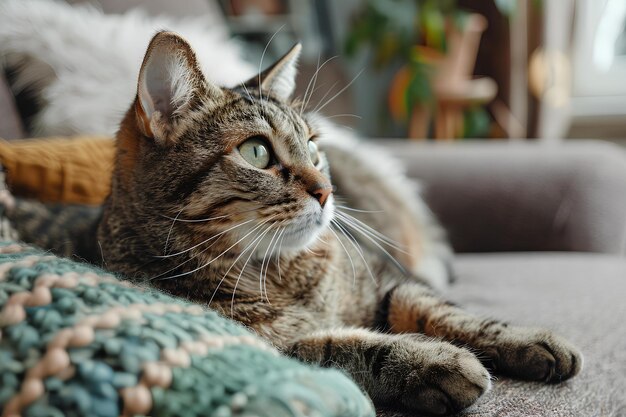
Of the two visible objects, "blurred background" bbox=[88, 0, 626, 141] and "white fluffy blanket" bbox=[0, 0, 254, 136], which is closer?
"white fluffy blanket" bbox=[0, 0, 254, 136]

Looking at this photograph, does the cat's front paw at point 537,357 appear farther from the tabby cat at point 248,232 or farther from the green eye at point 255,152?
the green eye at point 255,152

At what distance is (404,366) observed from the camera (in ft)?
1.89

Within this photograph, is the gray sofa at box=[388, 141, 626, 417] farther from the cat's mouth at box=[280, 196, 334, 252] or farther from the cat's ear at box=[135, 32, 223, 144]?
Result: the cat's ear at box=[135, 32, 223, 144]

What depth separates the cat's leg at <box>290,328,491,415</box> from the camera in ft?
1.76

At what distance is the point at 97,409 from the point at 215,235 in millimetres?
305

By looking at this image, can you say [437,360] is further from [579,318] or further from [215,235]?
[579,318]

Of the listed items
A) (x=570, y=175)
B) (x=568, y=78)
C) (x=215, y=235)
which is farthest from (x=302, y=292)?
(x=568, y=78)

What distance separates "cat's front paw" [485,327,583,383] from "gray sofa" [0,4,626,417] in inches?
8.2

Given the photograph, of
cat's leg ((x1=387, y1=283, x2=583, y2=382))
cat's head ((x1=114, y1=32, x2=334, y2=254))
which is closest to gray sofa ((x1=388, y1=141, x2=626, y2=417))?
cat's leg ((x1=387, y1=283, x2=583, y2=382))

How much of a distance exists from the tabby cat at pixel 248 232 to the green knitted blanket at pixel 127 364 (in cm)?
19

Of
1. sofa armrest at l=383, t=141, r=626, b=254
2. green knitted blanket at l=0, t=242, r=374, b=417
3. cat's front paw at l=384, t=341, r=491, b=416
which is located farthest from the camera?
sofa armrest at l=383, t=141, r=626, b=254

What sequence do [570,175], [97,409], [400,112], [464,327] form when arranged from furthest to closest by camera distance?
[400,112] < [570,175] < [464,327] < [97,409]

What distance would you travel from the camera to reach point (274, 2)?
8.46 ft

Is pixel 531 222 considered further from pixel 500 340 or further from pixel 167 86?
pixel 167 86
